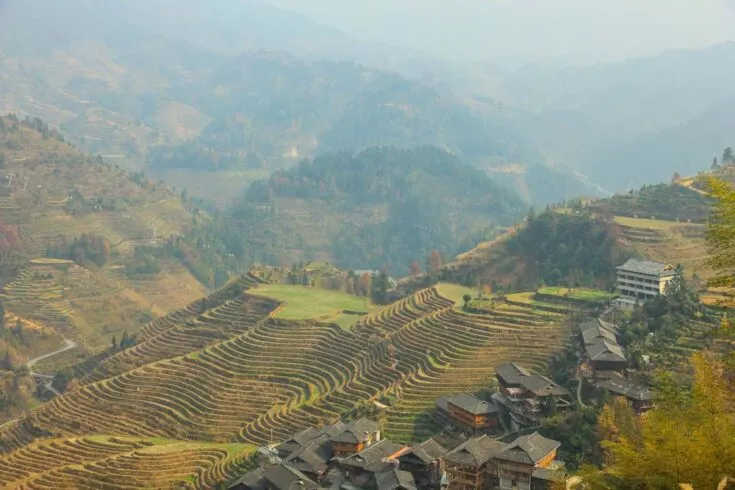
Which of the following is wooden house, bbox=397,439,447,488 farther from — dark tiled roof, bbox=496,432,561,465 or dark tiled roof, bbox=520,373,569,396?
dark tiled roof, bbox=520,373,569,396

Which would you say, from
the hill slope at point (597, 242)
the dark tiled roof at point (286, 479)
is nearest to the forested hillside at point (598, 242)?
the hill slope at point (597, 242)

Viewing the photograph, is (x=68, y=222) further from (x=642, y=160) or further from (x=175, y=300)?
(x=642, y=160)

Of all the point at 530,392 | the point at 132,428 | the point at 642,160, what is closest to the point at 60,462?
the point at 132,428

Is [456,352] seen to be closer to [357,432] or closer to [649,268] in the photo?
[649,268]

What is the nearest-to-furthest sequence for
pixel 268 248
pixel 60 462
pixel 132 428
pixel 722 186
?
pixel 722 186, pixel 60 462, pixel 132 428, pixel 268 248

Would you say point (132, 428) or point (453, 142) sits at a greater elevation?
point (453, 142)

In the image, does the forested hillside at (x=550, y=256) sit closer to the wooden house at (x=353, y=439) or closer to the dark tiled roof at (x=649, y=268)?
the dark tiled roof at (x=649, y=268)

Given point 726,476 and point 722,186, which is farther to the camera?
point 722,186

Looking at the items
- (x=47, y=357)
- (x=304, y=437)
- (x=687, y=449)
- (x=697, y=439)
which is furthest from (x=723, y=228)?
(x=47, y=357)
